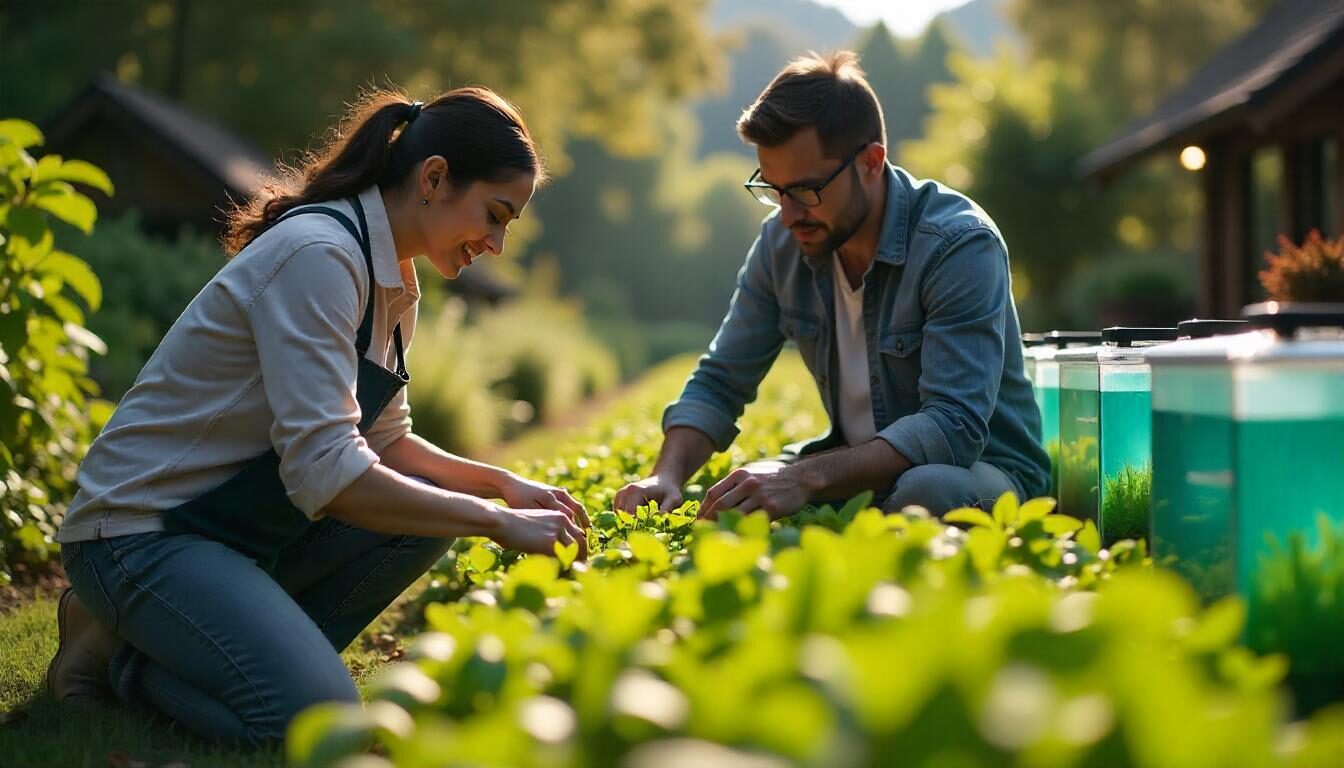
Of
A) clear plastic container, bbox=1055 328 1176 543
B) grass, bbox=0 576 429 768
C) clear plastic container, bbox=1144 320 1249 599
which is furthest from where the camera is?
clear plastic container, bbox=1055 328 1176 543

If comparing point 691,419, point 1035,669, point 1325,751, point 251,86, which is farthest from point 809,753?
point 251,86

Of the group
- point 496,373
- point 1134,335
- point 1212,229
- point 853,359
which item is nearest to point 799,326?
point 853,359

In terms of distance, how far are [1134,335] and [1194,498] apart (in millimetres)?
1077

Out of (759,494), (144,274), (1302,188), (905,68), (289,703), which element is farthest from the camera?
(905,68)

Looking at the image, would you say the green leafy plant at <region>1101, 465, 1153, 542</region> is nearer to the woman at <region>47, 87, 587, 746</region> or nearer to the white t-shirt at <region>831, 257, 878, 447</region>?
the white t-shirt at <region>831, 257, 878, 447</region>

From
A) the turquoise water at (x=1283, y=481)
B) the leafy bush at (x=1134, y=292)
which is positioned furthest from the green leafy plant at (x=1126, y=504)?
the leafy bush at (x=1134, y=292)

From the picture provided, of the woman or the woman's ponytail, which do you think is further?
the woman's ponytail

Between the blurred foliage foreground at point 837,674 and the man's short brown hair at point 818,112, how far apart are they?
1.88 m

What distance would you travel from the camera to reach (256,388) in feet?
10.4

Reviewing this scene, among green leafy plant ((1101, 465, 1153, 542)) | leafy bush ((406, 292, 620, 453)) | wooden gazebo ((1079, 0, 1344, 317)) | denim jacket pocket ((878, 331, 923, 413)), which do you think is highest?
wooden gazebo ((1079, 0, 1344, 317))

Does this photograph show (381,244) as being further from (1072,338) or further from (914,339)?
(1072,338)

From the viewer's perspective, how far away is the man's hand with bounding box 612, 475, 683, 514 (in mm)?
3609

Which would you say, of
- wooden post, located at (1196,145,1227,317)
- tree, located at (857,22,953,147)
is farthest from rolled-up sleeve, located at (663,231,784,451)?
tree, located at (857,22,953,147)

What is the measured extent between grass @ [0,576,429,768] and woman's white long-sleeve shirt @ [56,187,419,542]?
0.48 metres
